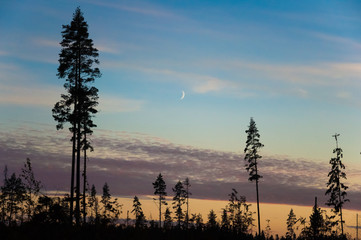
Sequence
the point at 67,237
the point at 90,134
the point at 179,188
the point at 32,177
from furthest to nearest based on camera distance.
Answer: the point at 179,188 < the point at 90,134 < the point at 32,177 < the point at 67,237

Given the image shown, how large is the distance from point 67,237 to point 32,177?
4.68m

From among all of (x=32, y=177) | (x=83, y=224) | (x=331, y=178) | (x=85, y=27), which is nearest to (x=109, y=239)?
(x=83, y=224)

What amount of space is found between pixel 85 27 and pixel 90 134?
15263 mm

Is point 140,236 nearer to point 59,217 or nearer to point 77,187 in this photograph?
point 59,217

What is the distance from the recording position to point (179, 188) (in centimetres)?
7344

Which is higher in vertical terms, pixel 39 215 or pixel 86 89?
pixel 86 89

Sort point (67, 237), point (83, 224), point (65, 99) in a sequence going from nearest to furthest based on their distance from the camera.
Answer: point (67, 237), point (83, 224), point (65, 99)

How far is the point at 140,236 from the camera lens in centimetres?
671

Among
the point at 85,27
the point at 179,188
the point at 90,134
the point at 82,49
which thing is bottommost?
the point at 179,188

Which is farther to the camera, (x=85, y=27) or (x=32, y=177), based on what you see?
(x=85, y=27)

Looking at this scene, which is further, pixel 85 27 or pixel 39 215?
pixel 85 27

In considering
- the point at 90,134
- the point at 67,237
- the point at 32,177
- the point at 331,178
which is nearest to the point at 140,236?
the point at 67,237

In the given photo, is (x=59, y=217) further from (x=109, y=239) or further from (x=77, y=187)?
(x=77, y=187)

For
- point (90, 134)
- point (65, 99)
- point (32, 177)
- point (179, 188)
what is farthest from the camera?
point (179, 188)
